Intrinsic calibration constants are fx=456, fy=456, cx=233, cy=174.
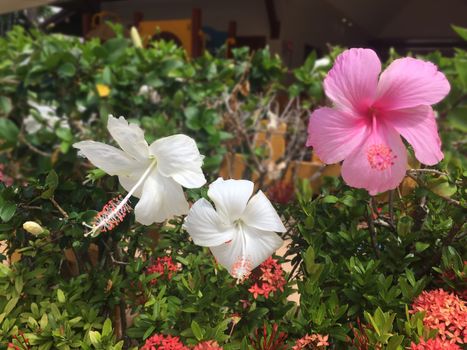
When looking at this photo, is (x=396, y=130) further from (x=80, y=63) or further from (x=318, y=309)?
(x=80, y=63)

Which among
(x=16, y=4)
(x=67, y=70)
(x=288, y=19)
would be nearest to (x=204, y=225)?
(x=16, y=4)

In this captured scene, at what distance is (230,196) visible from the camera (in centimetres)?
51

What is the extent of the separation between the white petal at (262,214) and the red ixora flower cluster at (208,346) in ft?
0.46

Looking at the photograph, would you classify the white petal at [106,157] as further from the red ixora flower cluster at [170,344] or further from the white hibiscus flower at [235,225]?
the red ixora flower cluster at [170,344]

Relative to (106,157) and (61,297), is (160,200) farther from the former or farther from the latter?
(61,297)

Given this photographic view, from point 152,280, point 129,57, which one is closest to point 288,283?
point 152,280

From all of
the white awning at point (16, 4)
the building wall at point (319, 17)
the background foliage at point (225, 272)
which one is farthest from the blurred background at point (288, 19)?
the background foliage at point (225, 272)

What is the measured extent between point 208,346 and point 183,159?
211 millimetres

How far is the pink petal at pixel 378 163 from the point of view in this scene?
461mm

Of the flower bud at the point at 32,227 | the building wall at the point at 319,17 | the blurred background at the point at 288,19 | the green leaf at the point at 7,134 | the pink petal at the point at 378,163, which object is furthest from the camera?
the building wall at the point at 319,17

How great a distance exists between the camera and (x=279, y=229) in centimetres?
52

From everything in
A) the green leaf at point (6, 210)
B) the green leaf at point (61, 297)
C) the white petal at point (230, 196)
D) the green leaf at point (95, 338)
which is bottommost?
the green leaf at point (61, 297)

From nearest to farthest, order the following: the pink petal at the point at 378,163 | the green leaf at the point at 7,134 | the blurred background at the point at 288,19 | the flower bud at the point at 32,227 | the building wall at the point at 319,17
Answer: the pink petal at the point at 378,163 < the flower bud at the point at 32,227 < the green leaf at the point at 7,134 < the blurred background at the point at 288,19 < the building wall at the point at 319,17

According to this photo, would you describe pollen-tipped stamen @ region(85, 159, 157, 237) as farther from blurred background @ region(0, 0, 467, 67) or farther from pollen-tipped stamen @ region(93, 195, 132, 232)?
blurred background @ region(0, 0, 467, 67)
